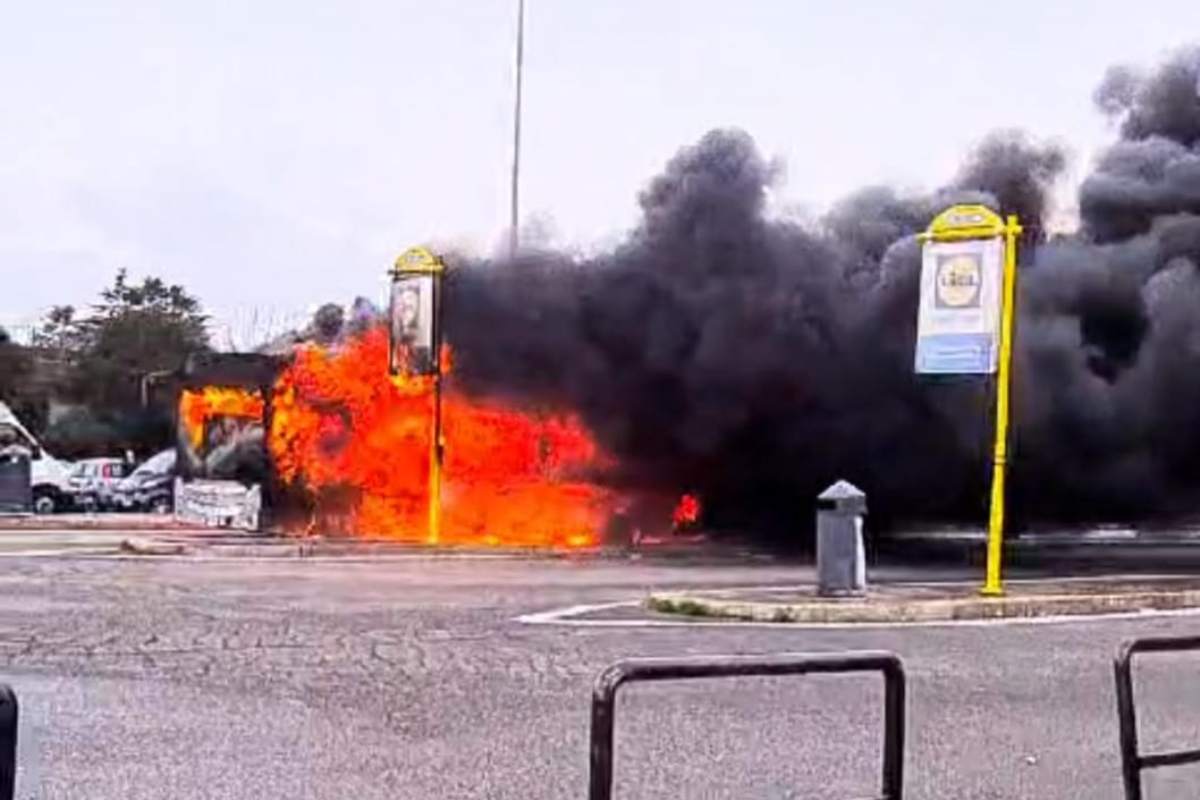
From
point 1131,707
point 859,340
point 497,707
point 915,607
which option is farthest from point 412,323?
point 1131,707

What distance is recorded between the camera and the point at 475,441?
27969mm

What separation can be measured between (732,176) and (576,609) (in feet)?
45.6

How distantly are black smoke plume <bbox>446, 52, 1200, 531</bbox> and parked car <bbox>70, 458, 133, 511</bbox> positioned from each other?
18.8 meters

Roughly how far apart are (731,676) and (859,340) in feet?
71.7

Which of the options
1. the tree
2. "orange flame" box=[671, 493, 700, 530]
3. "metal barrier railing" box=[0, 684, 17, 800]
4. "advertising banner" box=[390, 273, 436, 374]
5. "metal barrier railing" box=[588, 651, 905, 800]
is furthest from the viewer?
the tree

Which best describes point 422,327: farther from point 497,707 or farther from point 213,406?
point 497,707

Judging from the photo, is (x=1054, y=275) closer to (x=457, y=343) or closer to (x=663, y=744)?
(x=457, y=343)

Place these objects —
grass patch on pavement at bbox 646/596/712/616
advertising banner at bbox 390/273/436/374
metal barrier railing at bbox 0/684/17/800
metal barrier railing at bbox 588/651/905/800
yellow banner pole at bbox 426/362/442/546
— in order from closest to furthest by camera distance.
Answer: metal barrier railing at bbox 0/684/17/800 → metal barrier railing at bbox 588/651/905/800 → grass patch on pavement at bbox 646/596/712/616 → advertising banner at bbox 390/273/436/374 → yellow banner pole at bbox 426/362/442/546

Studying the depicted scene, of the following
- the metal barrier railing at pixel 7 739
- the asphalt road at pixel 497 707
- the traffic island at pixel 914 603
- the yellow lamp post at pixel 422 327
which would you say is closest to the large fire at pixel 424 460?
the yellow lamp post at pixel 422 327

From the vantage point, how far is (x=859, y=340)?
26.5 metres

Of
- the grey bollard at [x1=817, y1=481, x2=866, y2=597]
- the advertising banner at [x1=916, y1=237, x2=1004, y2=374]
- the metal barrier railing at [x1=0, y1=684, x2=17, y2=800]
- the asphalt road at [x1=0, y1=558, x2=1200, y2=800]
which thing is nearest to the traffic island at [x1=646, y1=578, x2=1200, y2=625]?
the grey bollard at [x1=817, y1=481, x2=866, y2=597]

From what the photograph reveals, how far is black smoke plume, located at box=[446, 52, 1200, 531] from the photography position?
2538 centimetres

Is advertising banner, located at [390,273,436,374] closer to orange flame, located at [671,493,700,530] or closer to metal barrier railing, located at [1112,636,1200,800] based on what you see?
orange flame, located at [671,493,700,530]

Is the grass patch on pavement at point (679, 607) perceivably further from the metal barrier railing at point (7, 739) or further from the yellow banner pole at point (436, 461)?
the metal barrier railing at point (7, 739)
